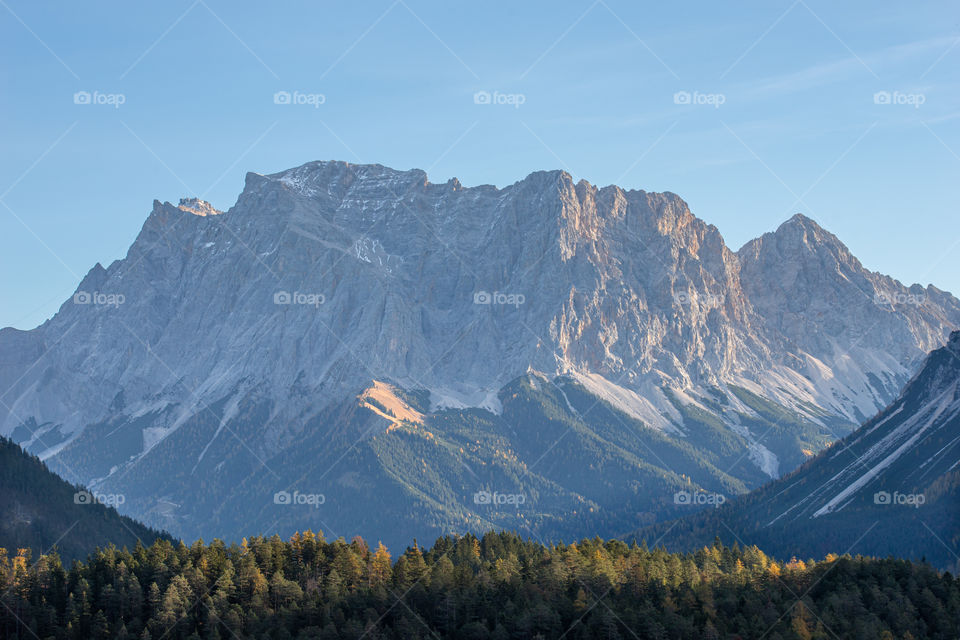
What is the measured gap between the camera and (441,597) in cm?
15375

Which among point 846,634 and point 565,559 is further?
point 565,559

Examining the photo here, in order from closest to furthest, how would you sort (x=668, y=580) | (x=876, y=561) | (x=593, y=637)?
(x=593, y=637) < (x=668, y=580) < (x=876, y=561)

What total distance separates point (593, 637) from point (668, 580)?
23357 mm

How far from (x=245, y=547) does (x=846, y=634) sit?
80269 millimetres

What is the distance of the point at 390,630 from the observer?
147m

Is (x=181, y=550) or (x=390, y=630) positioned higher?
(x=181, y=550)

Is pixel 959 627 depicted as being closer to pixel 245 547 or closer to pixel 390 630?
pixel 390 630

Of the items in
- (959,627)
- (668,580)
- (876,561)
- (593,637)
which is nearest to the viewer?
(593,637)

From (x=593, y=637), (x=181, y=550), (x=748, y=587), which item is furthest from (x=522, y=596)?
(x=181, y=550)

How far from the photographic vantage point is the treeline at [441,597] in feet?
486

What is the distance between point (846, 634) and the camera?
148 meters

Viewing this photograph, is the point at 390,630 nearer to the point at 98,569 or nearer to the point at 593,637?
the point at 593,637

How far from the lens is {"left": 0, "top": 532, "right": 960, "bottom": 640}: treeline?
486 ft

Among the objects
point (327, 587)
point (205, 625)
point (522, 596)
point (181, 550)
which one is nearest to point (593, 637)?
point (522, 596)
